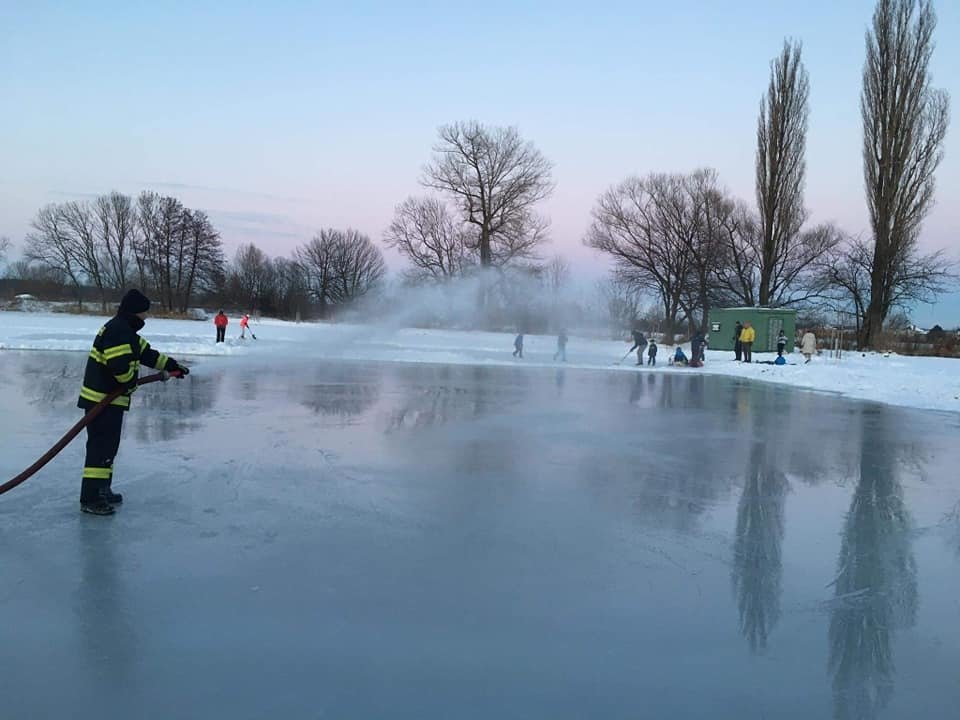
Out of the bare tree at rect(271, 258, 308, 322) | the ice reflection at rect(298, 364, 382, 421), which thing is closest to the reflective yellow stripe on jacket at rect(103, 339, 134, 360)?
the ice reflection at rect(298, 364, 382, 421)

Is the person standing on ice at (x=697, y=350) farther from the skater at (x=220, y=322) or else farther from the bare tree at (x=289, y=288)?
the bare tree at (x=289, y=288)

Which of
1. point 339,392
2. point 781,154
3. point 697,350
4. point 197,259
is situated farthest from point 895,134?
point 197,259

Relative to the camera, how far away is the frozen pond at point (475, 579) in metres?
2.97

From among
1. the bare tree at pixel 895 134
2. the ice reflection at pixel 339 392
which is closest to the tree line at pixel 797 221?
the bare tree at pixel 895 134

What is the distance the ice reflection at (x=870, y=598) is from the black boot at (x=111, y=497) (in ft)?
16.8

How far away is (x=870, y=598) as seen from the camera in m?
4.14

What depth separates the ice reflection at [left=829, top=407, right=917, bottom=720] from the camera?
3102mm

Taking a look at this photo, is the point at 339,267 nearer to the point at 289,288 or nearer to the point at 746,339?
the point at 289,288

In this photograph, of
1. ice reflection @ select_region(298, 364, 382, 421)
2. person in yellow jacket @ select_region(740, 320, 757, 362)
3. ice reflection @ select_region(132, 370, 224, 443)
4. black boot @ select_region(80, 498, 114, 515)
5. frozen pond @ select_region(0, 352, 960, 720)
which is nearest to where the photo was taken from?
frozen pond @ select_region(0, 352, 960, 720)

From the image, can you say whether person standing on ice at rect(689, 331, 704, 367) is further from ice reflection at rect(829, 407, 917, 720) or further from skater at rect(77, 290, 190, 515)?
skater at rect(77, 290, 190, 515)

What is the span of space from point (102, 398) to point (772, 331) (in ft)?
→ 108

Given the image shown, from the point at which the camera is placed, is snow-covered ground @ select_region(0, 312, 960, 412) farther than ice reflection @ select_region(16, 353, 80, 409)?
Yes

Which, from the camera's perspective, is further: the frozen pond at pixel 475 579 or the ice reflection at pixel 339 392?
the ice reflection at pixel 339 392

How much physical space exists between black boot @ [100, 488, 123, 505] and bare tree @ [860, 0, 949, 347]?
35065 millimetres
